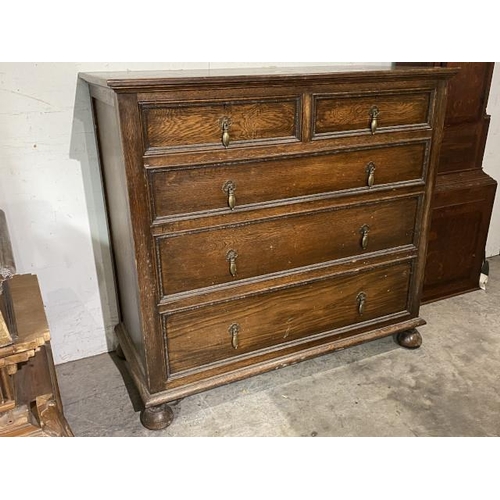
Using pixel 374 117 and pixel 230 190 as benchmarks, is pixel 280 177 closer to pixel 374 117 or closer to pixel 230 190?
pixel 230 190

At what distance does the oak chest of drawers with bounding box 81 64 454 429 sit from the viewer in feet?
5.09

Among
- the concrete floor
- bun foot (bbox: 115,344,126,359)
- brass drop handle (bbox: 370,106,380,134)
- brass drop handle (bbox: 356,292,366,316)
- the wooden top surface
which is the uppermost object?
the wooden top surface

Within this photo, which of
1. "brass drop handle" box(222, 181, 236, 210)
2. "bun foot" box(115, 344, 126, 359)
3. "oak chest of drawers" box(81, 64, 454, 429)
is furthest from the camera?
"bun foot" box(115, 344, 126, 359)

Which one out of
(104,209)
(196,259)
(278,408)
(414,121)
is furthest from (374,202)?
(104,209)

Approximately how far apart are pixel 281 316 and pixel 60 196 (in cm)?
102

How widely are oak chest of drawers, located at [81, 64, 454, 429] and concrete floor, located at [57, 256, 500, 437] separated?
16 centimetres

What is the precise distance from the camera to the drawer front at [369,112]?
173 cm

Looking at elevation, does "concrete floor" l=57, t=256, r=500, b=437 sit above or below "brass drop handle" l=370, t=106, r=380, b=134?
below

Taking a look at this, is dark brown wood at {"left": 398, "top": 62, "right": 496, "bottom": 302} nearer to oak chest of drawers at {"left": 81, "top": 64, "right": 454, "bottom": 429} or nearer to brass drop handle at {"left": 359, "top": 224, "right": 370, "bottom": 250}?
oak chest of drawers at {"left": 81, "top": 64, "right": 454, "bottom": 429}

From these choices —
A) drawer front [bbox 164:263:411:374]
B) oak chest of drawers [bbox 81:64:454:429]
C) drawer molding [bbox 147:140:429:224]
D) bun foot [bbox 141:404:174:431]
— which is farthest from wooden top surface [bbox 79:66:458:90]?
bun foot [bbox 141:404:174:431]

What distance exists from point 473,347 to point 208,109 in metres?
1.69

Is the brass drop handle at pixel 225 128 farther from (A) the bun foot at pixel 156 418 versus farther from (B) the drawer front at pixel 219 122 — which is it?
(A) the bun foot at pixel 156 418

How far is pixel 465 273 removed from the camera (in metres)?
2.84

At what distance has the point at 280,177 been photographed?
68.1 inches
